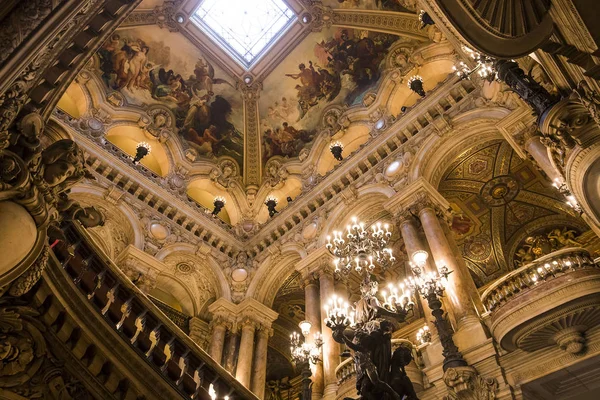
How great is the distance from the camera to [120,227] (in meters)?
12.7

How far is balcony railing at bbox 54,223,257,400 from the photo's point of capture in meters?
4.39

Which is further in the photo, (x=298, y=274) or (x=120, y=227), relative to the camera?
(x=298, y=274)

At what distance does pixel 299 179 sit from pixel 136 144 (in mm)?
5313

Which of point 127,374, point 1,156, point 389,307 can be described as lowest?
point 127,374

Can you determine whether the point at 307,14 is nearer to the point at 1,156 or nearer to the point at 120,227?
the point at 120,227

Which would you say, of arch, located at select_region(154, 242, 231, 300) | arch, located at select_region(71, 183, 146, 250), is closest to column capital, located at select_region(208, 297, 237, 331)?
arch, located at select_region(154, 242, 231, 300)

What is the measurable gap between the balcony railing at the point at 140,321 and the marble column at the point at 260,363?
6.82 m

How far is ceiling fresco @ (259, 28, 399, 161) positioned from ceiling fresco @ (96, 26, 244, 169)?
1228 millimetres

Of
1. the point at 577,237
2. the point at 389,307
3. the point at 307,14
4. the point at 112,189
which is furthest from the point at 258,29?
the point at 389,307

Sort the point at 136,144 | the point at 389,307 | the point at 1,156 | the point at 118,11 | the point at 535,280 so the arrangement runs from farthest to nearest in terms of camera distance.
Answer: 1. the point at 136,144
2. the point at 535,280
3. the point at 389,307
4. the point at 118,11
5. the point at 1,156

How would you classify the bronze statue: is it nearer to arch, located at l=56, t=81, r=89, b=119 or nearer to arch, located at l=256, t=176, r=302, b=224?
arch, located at l=256, t=176, r=302, b=224

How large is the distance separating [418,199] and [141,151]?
8202 millimetres

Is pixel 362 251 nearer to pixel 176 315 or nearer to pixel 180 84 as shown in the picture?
pixel 176 315

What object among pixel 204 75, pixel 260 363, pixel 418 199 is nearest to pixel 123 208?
pixel 260 363
